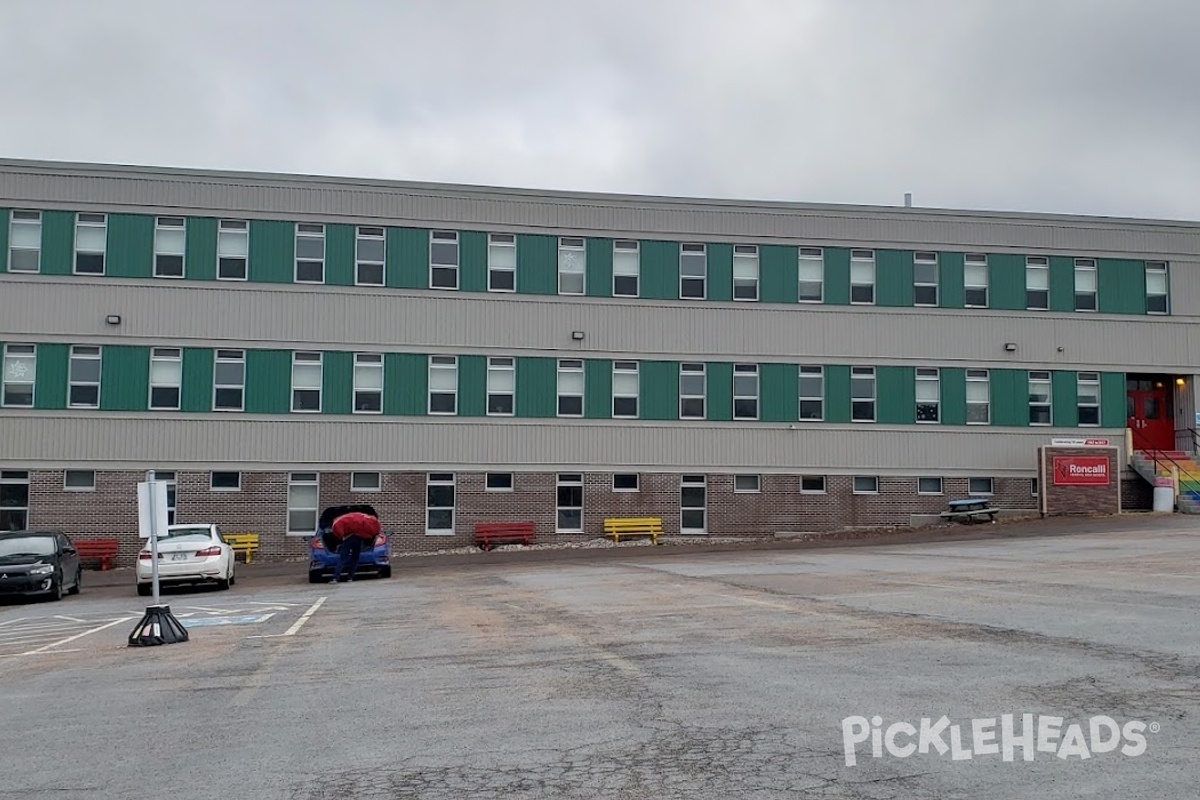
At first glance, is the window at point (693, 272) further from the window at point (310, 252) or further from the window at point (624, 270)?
the window at point (310, 252)

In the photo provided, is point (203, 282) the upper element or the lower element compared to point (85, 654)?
upper

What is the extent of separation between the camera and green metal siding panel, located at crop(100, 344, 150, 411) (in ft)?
120

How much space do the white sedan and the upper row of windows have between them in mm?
13348

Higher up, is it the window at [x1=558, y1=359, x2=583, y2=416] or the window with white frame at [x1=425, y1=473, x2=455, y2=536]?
the window at [x1=558, y1=359, x2=583, y2=416]

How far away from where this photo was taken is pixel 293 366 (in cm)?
3734

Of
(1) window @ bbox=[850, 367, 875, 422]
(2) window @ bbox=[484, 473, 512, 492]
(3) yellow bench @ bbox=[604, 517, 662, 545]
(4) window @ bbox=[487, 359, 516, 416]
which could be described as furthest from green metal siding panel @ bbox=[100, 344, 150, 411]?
(1) window @ bbox=[850, 367, 875, 422]

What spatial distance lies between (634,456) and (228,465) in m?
11.7

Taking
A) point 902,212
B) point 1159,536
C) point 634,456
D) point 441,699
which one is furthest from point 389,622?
point 902,212

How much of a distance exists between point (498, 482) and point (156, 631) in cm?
2357

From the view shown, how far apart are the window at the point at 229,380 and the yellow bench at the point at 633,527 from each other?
1123 cm

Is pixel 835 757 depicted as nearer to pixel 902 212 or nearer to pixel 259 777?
pixel 259 777

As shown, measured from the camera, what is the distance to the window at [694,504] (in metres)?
39.1

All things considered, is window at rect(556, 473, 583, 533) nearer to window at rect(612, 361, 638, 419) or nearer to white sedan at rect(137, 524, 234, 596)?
window at rect(612, 361, 638, 419)
